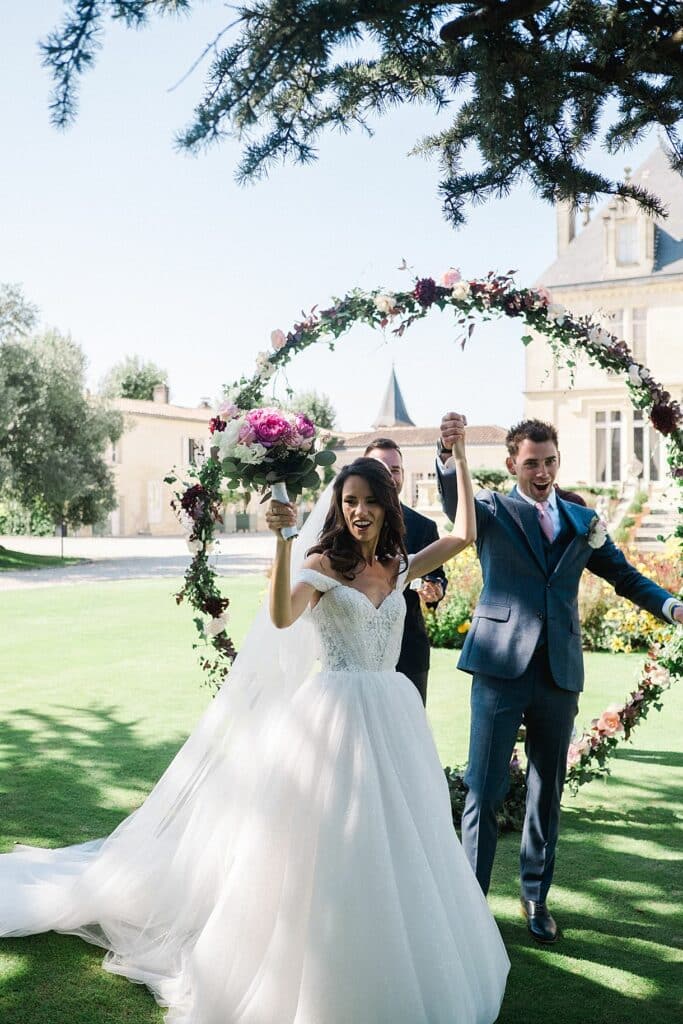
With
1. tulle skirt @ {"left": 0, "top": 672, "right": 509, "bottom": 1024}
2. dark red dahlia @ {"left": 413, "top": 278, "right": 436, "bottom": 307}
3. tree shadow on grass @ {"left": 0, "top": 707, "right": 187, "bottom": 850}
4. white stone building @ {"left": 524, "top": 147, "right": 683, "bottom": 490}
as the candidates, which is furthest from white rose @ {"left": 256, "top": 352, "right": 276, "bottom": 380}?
white stone building @ {"left": 524, "top": 147, "right": 683, "bottom": 490}

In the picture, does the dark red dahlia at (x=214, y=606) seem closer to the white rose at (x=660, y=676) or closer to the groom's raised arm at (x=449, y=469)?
the groom's raised arm at (x=449, y=469)

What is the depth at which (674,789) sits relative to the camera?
21.8 feet

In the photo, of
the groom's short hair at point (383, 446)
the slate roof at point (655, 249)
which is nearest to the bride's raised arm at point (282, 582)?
the groom's short hair at point (383, 446)

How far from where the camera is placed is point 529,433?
A: 4.41 m

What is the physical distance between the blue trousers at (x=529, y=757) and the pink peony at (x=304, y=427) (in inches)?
55.8

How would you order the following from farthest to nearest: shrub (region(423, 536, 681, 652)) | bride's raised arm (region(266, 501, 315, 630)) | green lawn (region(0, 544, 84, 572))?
green lawn (region(0, 544, 84, 572)) → shrub (region(423, 536, 681, 652)) → bride's raised arm (region(266, 501, 315, 630))

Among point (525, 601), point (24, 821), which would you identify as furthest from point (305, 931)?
point (24, 821)

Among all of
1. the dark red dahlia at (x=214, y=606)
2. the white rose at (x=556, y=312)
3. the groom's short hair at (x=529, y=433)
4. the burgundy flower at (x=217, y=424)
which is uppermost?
the white rose at (x=556, y=312)

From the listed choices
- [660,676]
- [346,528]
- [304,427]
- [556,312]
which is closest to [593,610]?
[660,676]

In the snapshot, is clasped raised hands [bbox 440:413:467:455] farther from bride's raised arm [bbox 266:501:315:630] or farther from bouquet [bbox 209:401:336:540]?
bride's raised arm [bbox 266:501:315:630]

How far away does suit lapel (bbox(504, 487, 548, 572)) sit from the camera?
438 cm

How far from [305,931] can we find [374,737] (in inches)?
28.2

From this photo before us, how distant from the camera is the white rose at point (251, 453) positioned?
3.65 meters

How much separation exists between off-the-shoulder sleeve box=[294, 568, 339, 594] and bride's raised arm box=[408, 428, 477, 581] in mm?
490
